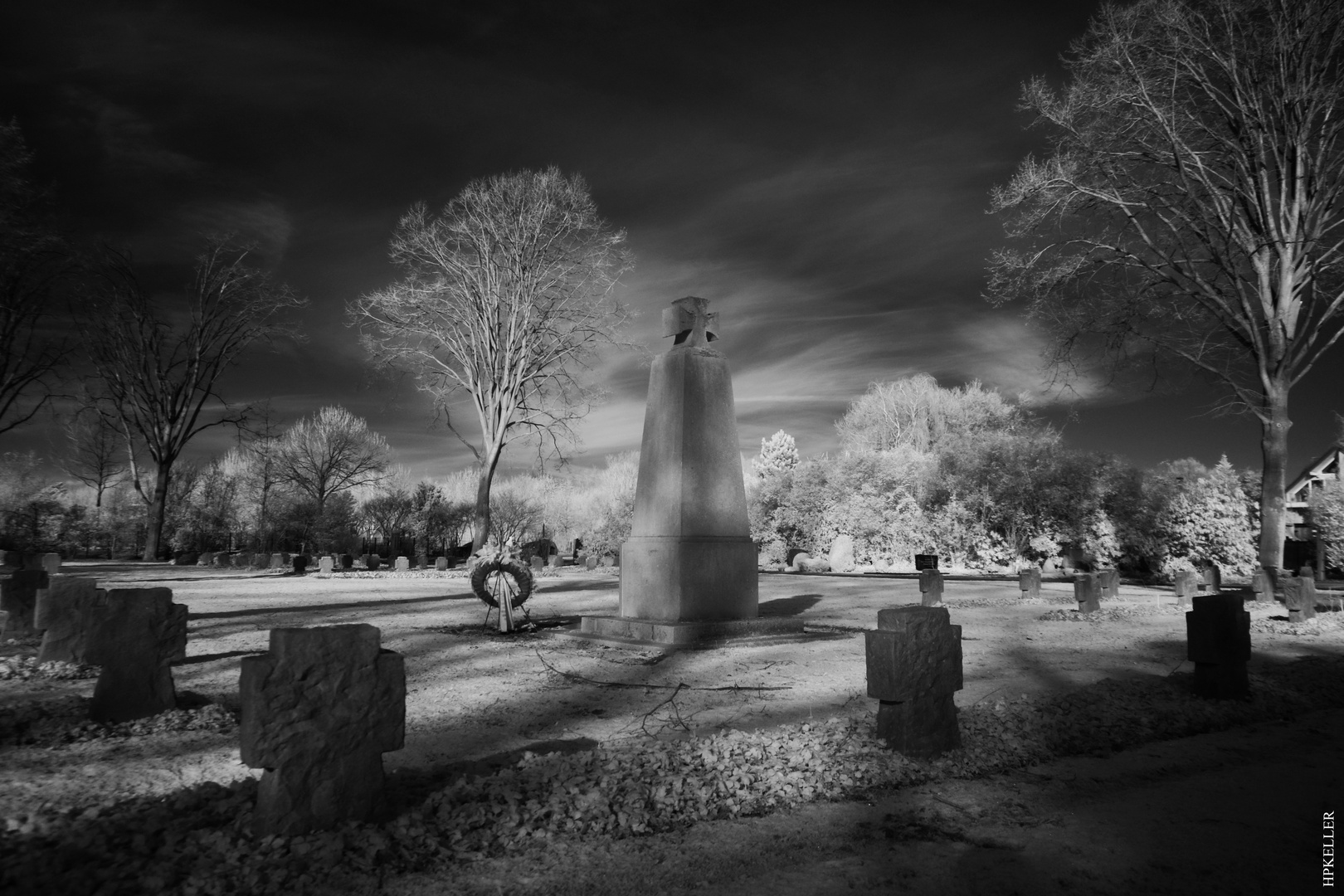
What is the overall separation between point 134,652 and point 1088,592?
549 inches

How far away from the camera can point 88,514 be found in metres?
38.6

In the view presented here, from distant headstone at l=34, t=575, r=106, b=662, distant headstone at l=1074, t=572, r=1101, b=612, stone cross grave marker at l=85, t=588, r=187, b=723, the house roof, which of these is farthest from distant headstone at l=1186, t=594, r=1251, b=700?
the house roof

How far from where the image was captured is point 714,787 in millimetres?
3820

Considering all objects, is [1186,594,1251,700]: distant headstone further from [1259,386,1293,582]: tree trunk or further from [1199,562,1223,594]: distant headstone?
[1199,562,1223,594]: distant headstone

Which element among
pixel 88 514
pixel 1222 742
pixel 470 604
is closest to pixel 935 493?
pixel 470 604

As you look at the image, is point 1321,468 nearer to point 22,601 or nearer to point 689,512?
point 689,512

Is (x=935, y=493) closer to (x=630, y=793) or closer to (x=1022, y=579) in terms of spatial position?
(x=1022, y=579)

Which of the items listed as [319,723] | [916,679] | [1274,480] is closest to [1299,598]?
[1274,480]

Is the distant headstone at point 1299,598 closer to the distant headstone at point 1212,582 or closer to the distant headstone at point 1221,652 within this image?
the distant headstone at point 1212,582

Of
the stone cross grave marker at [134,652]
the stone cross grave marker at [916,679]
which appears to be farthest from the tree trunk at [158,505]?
the stone cross grave marker at [916,679]

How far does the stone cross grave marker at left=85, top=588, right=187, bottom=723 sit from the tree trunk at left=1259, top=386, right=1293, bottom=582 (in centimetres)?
1936

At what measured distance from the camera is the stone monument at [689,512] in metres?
9.48

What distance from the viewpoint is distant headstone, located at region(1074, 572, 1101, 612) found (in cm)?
1340

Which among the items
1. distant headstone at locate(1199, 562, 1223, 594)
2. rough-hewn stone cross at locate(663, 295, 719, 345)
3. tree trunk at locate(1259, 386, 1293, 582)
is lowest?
distant headstone at locate(1199, 562, 1223, 594)
